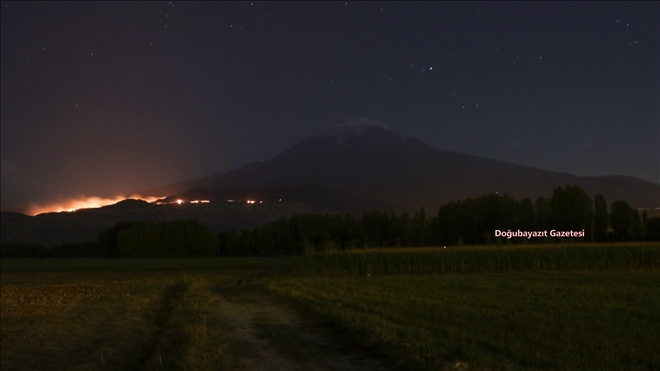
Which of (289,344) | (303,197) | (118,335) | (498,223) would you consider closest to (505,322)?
(289,344)

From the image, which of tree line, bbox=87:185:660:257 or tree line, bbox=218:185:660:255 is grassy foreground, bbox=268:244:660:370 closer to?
tree line, bbox=218:185:660:255

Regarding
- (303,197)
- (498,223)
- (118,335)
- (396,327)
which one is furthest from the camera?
(303,197)

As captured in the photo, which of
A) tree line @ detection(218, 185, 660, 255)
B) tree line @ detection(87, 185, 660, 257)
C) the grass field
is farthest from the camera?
tree line @ detection(87, 185, 660, 257)

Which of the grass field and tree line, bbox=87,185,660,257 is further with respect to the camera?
tree line, bbox=87,185,660,257

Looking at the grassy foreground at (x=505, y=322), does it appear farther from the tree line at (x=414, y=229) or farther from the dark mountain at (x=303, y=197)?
the dark mountain at (x=303, y=197)

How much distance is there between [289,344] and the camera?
12.5 m

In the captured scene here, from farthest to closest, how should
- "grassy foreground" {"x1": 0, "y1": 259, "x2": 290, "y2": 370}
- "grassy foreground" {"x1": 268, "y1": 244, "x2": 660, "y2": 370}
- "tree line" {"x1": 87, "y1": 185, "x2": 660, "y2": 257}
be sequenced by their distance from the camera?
"tree line" {"x1": 87, "y1": 185, "x2": 660, "y2": 257}
"grassy foreground" {"x1": 0, "y1": 259, "x2": 290, "y2": 370}
"grassy foreground" {"x1": 268, "y1": 244, "x2": 660, "y2": 370}

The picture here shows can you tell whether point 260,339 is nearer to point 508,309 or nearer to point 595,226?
point 508,309

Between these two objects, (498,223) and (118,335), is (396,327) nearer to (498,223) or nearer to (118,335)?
(118,335)

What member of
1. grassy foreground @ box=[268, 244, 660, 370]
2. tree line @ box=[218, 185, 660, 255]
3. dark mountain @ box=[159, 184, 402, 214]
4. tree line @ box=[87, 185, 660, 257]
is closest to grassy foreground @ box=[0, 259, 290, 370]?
grassy foreground @ box=[268, 244, 660, 370]

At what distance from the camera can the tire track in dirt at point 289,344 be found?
1026cm

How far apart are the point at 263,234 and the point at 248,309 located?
255 ft

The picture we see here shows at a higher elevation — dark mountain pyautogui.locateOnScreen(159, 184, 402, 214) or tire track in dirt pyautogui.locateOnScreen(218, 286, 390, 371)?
dark mountain pyautogui.locateOnScreen(159, 184, 402, 214)

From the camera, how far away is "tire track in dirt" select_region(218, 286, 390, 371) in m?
10.3
